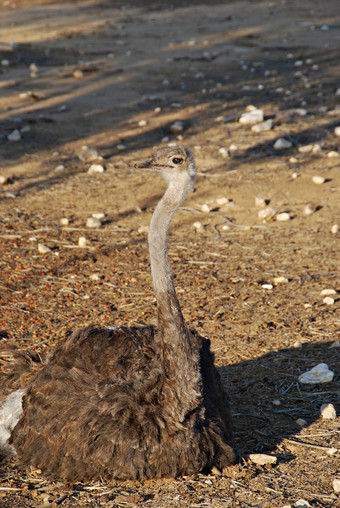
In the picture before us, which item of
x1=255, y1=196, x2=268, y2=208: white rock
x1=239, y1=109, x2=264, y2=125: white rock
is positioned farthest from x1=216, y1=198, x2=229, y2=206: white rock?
x1=239, y1=109, x2=264, y2=125: white rock

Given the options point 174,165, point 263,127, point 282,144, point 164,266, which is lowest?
point 282,144

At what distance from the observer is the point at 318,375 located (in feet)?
15.9

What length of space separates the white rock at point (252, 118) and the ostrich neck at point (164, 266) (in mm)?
6708

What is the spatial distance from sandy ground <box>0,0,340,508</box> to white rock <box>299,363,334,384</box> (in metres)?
0.05

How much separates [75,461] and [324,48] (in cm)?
1279

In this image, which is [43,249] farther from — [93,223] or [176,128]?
[176,128]

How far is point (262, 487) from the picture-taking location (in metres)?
3.63

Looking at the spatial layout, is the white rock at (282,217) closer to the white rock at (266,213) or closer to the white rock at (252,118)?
the white rock at (266,213)

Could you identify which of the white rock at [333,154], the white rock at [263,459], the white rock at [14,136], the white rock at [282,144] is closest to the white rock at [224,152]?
the white rock at [282,144]

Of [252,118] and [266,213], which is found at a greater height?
[252,118]

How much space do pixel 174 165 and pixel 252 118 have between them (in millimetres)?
6664

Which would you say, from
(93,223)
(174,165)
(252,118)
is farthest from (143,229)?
(252,118)

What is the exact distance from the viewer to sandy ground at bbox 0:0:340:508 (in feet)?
13.3

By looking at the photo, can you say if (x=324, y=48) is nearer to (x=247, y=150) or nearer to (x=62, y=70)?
(x=62, y=70)
